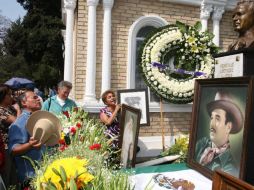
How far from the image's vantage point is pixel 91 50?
6.58 metres

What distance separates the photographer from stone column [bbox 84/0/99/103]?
21.6ft

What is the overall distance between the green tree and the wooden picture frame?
17549 millimetres

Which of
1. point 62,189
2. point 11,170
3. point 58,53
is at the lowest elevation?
point 11,170

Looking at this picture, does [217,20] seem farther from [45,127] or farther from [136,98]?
[45,127]

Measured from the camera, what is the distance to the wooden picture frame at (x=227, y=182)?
47.8 inches

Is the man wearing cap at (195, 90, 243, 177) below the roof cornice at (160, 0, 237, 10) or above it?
below

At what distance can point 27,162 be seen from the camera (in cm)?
280

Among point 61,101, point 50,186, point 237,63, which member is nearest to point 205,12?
point 61,101

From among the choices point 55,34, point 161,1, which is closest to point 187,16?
point 161,1

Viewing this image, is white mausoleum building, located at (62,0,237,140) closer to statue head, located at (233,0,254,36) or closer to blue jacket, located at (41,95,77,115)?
blue jacket, located at (41,95,77,115)

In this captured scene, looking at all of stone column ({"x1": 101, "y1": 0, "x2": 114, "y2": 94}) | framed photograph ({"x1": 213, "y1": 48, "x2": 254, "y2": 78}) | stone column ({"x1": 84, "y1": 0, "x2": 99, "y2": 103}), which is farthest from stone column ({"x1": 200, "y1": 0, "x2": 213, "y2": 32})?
framed photograph ({"x1": 213, "y1": 48, "x2": 254, "y2": 78})

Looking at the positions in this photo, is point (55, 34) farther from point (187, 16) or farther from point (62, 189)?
point (62, 189)

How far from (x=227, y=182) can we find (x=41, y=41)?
18483mm

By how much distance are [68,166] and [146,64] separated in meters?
4.68
